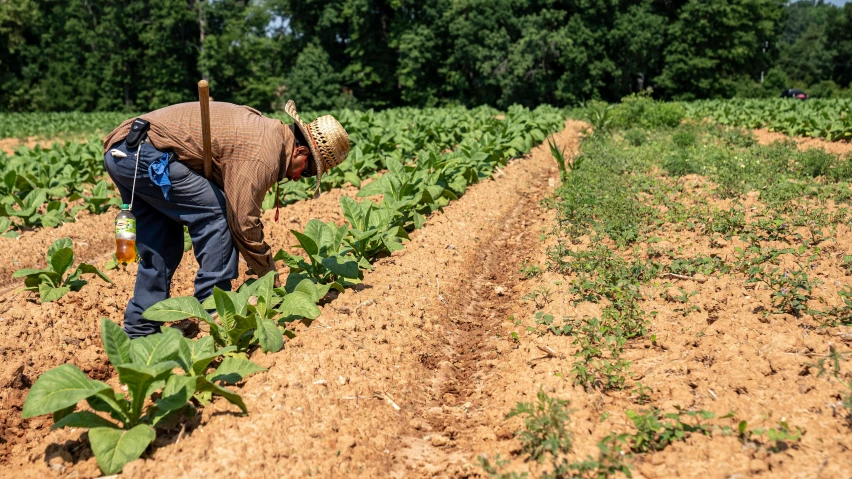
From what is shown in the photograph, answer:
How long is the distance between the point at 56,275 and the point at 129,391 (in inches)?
103

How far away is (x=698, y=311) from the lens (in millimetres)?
4496

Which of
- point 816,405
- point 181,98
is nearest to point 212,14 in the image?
point 181,98

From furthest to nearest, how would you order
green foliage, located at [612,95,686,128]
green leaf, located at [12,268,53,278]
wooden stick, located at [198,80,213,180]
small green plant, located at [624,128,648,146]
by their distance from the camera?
1. green foliage, located at [612,95,686,128]
2. small green plant, located at [624,128,648,146]
3. green leaf, located at [12,268,53,278]
4. wooden stick, located at [198,80,213,180]

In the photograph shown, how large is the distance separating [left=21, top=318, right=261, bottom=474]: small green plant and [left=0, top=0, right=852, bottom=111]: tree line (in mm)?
32265

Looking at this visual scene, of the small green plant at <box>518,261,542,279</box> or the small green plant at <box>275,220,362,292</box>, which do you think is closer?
the small green plant at <box>275,220,362,292</box>

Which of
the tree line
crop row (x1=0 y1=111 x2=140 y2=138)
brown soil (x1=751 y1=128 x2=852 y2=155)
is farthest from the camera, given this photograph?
the tree line

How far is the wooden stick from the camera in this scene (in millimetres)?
3988

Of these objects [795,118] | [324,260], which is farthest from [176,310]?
[795,118]

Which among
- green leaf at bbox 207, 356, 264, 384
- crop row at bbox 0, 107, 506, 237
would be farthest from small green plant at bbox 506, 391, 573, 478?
crop row at bbox 0, 107, 506, 237

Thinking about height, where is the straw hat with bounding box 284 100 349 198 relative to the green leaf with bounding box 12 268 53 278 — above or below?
above

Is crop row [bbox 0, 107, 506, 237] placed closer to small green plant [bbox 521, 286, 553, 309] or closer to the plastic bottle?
the plastic bottle

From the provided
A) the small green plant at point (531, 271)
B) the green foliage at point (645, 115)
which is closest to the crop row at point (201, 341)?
the small green plant at point (531, 271)

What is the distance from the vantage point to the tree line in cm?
3644

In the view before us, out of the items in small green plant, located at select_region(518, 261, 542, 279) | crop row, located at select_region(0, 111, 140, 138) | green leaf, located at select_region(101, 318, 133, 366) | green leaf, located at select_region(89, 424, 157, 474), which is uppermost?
green leaf, located at select_region(101, 318, 133, 366)
